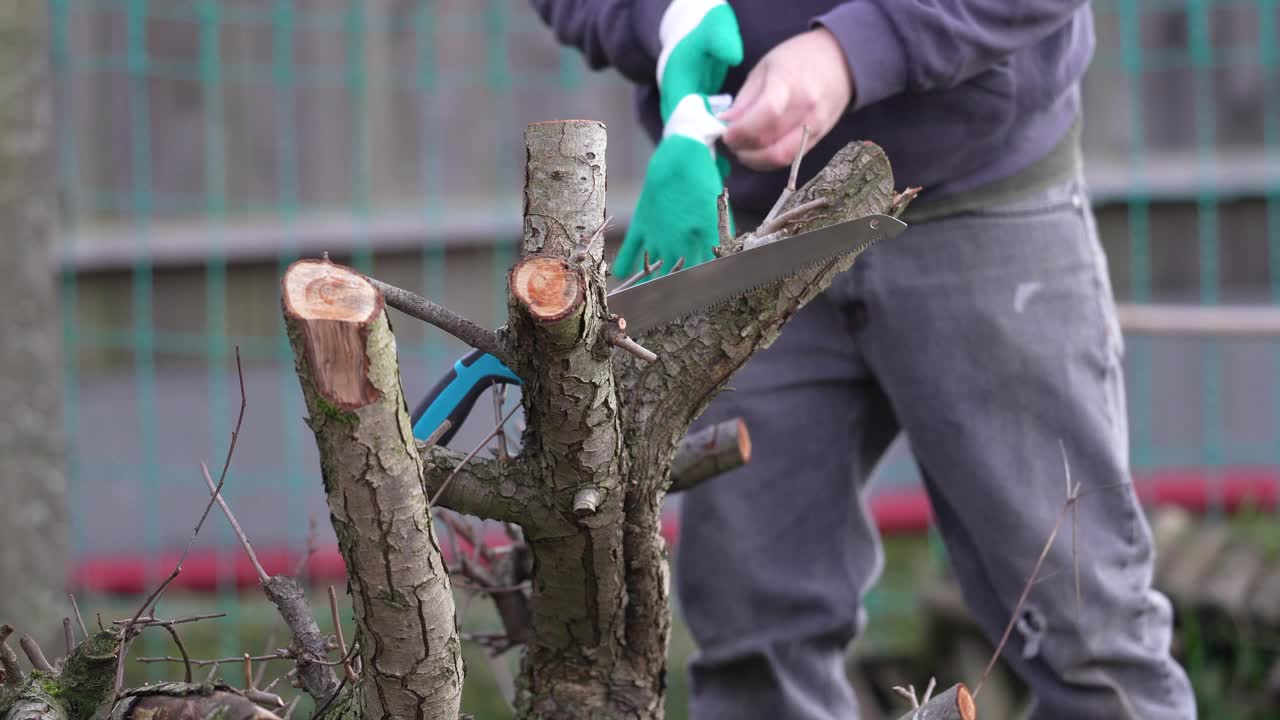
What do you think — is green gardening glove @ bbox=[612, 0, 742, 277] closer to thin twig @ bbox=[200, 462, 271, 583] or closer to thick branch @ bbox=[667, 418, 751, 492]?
thick branch @ bbox=[667, 418, 751, 492]

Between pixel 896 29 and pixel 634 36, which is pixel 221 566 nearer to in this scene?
pixel 634 36

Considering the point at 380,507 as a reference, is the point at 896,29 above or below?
above

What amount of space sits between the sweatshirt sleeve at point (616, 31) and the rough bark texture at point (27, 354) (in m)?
1.27

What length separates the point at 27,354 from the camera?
253cm

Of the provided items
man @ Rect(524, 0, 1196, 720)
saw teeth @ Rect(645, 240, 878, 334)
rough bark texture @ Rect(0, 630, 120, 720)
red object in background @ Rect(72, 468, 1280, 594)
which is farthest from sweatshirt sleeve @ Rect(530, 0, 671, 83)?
red object in background @ Rect(72, 468, 1280, 594)

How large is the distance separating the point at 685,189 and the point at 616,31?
0.94ft

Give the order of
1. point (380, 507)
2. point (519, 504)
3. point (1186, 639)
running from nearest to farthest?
1. point (380, 507)
2. point (519, 504)
3. point (1186, 639)

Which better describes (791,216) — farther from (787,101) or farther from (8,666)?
(8,666)

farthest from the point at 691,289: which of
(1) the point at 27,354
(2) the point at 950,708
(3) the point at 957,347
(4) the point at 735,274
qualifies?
(1) the point at 27,354

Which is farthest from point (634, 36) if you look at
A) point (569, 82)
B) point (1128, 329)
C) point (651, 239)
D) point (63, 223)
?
point (63, 223)

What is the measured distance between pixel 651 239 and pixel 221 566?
2.82m

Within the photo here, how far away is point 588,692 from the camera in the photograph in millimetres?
1347

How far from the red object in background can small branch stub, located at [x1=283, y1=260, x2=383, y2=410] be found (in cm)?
270

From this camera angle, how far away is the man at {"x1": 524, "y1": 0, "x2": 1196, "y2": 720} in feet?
5.12
